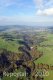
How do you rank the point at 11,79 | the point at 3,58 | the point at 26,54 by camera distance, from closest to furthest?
the point at 11,79 → the point at 3,58 → the point at 26,54

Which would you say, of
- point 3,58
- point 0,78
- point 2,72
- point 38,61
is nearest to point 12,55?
point 3,58

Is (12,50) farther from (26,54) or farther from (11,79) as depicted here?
(11,79)

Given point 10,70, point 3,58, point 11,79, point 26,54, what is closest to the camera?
point 11,79

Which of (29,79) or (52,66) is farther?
(52,66)

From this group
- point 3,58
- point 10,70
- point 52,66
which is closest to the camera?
point 10,70

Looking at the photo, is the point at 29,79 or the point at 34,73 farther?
the point at 34,73

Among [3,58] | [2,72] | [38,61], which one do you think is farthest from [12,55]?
[2,72]

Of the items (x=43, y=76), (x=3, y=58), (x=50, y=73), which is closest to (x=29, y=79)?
(x=43, y=76)

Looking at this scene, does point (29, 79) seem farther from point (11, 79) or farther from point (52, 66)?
point (52, 66)

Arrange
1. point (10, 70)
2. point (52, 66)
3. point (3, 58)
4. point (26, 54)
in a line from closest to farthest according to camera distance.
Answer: point (10, 70)
point (52, 66)
point (3, 58)
point (26, 54)
